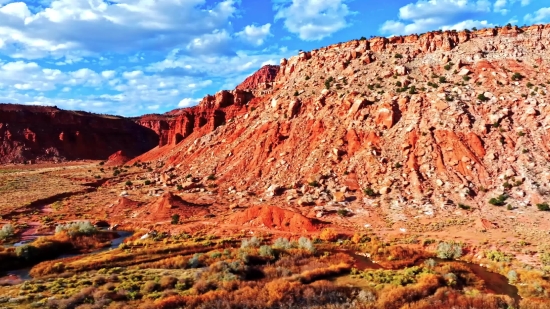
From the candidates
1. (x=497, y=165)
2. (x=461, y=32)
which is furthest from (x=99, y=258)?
(x=461, y=32)

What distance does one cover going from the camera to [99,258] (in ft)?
76.2

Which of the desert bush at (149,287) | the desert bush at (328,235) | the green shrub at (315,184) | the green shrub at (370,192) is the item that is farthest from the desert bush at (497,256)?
the desert bush at (149,287)

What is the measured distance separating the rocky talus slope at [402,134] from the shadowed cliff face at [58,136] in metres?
59.0

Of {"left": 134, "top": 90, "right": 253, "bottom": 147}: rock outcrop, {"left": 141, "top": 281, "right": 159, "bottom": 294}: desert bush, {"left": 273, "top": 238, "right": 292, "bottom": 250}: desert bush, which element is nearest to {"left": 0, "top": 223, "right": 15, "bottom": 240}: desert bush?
{"left": 141, "top": 281, "right": 159, "bottom": 294}: desert bush

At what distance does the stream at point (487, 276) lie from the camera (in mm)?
18719

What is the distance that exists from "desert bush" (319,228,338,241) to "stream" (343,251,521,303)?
8.14 feet

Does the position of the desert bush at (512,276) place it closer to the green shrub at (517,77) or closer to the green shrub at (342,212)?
the green shrub at (342,212)

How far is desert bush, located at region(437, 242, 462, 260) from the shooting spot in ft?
77.8

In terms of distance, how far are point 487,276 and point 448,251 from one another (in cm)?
310

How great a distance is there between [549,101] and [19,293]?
41960 mm

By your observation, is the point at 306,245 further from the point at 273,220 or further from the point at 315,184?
the point at 315,184

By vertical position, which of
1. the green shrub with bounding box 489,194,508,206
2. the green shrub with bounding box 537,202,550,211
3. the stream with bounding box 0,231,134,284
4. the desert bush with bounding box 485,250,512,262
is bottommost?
the stream with bounding box 0,231,134,284

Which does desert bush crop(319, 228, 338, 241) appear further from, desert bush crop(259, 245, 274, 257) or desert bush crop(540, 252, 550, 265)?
desert bush crop(540, 252, 550, 265)

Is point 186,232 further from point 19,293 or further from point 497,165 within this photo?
point 497,165
